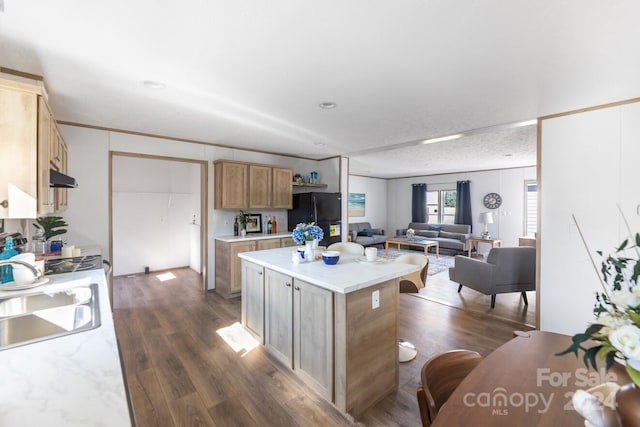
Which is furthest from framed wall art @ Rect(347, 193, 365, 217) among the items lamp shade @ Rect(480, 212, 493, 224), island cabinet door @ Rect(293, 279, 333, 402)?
island cabinet door @ Rect(293, 279, 333, 402)

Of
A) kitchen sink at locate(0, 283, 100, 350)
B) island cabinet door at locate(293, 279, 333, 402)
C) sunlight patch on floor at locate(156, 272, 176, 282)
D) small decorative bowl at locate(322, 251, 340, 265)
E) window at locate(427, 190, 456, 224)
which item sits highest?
window at locate(427, 190, 456, 224)

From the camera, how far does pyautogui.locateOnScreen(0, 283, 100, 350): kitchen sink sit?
1.37m

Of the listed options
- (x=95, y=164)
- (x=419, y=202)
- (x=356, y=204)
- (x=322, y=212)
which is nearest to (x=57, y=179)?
(x=95, y=164)

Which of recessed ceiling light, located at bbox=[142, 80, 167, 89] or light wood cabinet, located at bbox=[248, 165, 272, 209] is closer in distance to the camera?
recessed ceiling light, located at bbox=[142, 80, 167, 89]

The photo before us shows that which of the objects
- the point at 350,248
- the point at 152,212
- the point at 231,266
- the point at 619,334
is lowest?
the point at 231,266

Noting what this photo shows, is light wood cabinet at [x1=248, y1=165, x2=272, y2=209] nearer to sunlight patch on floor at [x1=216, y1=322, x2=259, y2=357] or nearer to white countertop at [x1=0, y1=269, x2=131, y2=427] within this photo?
sunlight patch on floor at [x1=216, y1=322, x2=259, y2=357]

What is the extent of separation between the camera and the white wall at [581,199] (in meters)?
2.57

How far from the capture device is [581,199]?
2.79 m

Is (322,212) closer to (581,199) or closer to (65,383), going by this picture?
→ (581,199)

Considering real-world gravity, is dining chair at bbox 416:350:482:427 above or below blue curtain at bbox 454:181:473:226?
below

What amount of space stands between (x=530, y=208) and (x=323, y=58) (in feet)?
25.5

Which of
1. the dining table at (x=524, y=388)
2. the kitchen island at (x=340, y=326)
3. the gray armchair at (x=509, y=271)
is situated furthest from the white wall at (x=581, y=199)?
the dining table at (x=524, y=388)

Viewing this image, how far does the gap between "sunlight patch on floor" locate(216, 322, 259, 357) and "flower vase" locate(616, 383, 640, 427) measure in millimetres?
2518

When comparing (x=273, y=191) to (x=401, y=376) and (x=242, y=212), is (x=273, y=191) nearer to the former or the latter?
(x=242, y=212)
